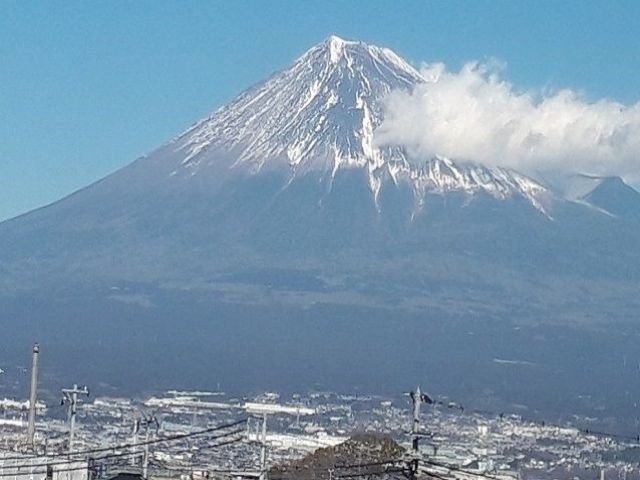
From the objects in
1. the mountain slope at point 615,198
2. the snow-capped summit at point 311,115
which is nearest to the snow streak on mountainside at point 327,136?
the snow-capped summit at point 311,115

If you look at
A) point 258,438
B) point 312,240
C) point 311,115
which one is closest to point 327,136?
point 311,115

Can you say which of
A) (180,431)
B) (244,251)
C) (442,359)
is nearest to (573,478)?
(180,431)

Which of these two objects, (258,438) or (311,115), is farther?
(311,115)

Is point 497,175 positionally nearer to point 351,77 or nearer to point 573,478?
point 351,77

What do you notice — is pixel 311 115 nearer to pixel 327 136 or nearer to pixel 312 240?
pixel 327 136

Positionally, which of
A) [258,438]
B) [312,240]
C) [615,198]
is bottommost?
[258,438]
